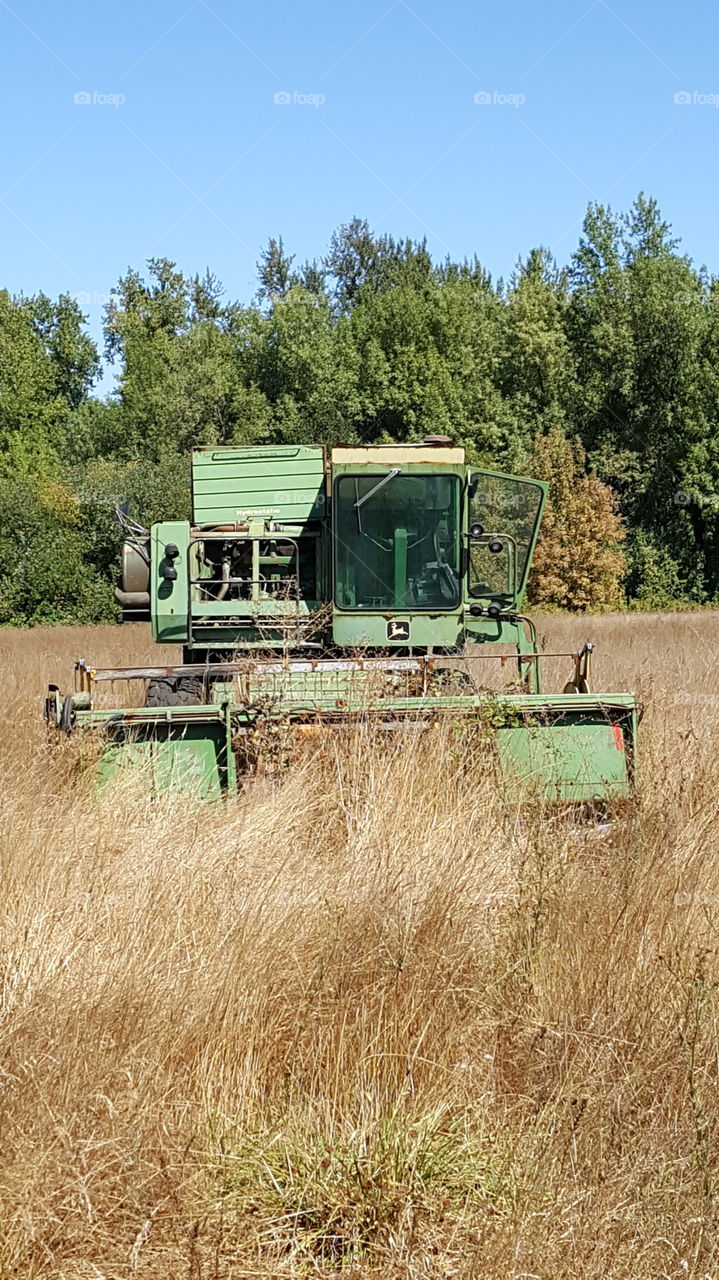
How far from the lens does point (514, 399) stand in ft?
149

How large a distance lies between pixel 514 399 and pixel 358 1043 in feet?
141

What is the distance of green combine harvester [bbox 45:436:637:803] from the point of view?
7.20m

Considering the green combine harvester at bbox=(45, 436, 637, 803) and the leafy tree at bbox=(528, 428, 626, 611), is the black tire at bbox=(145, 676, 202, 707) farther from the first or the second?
the leafy tree at bbox=(528, 428, 626, 611)

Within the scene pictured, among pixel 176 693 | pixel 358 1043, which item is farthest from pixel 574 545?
pixel 358 1043

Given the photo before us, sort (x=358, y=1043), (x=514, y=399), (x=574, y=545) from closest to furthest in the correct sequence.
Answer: (x=358, y=1043)
(x=574, y=545)
(x=514, y=399)

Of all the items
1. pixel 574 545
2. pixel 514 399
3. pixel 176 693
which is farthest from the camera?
pixel 514 399

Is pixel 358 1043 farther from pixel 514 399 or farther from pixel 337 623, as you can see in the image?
pixel 514 399

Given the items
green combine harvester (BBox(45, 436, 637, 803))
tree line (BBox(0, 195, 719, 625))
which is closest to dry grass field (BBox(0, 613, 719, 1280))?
green combine harvester (BBox(45, 436, 637, 803))

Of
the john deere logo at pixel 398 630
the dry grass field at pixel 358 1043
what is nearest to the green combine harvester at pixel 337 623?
the john deere logo at pixel 398 630

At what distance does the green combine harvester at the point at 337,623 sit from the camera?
7.20 metres

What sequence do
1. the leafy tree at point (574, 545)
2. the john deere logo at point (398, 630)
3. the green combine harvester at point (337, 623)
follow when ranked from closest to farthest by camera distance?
the green combine harvester at point (337, 623) → the john deere logo at point (398, 630) → the leafy tree at point (574, 545)

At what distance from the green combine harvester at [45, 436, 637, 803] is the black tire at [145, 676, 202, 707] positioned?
0.02 metres

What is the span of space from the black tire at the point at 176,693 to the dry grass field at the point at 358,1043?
119 inches

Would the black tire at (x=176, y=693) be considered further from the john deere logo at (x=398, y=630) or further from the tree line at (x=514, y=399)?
the tree line at (x=514, y=399)
